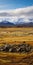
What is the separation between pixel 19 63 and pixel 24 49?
8.73 meters

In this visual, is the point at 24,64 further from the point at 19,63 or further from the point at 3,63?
the point at 3,63

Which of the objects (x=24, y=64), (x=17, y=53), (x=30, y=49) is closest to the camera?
(x=24, y=64)

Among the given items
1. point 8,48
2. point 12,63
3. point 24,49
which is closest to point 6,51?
point 8,48

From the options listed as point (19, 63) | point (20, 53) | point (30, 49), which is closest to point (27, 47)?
point (30, 49)

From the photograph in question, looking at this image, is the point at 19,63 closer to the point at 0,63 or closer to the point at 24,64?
the point at 24,64

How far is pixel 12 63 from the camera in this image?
73.8 feet

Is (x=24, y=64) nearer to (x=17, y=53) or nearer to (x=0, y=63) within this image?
(x=0, y=63)

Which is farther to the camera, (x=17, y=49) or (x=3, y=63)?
(x=17, y=49)

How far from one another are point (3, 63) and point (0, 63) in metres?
0.35

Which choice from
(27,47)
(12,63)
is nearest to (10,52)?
(27,47)

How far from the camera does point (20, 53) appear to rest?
29.7m

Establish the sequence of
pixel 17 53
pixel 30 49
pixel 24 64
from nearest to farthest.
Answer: pixel 24 64 → pixel 17 53 → pixel 30 49

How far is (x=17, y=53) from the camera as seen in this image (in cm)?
2969

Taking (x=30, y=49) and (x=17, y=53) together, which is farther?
(x=30, y=49)
